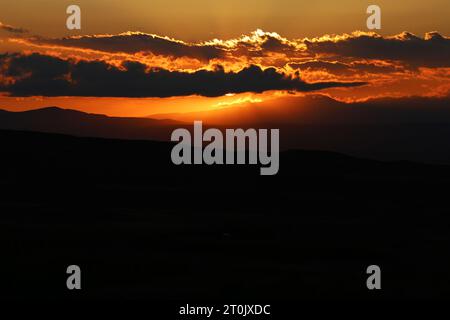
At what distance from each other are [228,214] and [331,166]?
57.4 metres

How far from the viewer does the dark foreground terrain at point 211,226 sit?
45.3 metres

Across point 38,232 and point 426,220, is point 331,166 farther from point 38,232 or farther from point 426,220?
point 38,232

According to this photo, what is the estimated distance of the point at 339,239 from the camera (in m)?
65.8

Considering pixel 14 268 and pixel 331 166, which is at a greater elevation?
pixel 331 166

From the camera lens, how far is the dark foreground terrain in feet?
149

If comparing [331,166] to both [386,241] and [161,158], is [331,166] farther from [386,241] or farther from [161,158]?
[386,241]

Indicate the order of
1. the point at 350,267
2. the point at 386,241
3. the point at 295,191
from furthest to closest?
the point at 295,191 < the point at 386,241 < the point at 350,267

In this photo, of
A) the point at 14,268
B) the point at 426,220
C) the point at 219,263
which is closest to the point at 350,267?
the point at 219,263

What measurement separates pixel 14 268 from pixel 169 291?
32.9 ft

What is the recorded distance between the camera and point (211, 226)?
72.8 metres

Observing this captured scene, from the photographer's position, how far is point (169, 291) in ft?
140

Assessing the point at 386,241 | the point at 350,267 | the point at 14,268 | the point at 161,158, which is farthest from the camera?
the point at 161,158
